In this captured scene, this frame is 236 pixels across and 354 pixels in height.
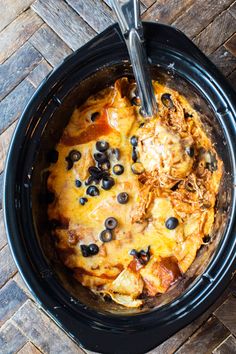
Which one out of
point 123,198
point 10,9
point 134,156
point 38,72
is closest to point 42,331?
point 123,198

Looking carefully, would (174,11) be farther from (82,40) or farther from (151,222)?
(151,222)

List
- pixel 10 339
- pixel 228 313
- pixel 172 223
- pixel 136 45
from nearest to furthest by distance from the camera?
pixel 136 45
pixel 172 223
pixel 228 313
pixel 10 339

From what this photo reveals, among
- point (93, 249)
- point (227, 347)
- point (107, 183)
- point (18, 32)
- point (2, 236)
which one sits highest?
point (18, 32)

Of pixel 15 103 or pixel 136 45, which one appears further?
pixel 15 103

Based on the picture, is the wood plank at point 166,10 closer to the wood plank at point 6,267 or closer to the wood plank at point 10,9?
the wood plank at point 10,9

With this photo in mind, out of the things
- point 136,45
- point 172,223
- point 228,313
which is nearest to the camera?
point 136,45

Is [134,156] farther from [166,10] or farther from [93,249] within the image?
[166,10]

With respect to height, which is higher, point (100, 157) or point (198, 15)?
point (198, 15)

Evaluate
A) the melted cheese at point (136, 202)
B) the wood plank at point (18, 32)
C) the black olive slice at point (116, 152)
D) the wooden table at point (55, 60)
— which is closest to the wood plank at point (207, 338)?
the wooden table at point (55, 60)
